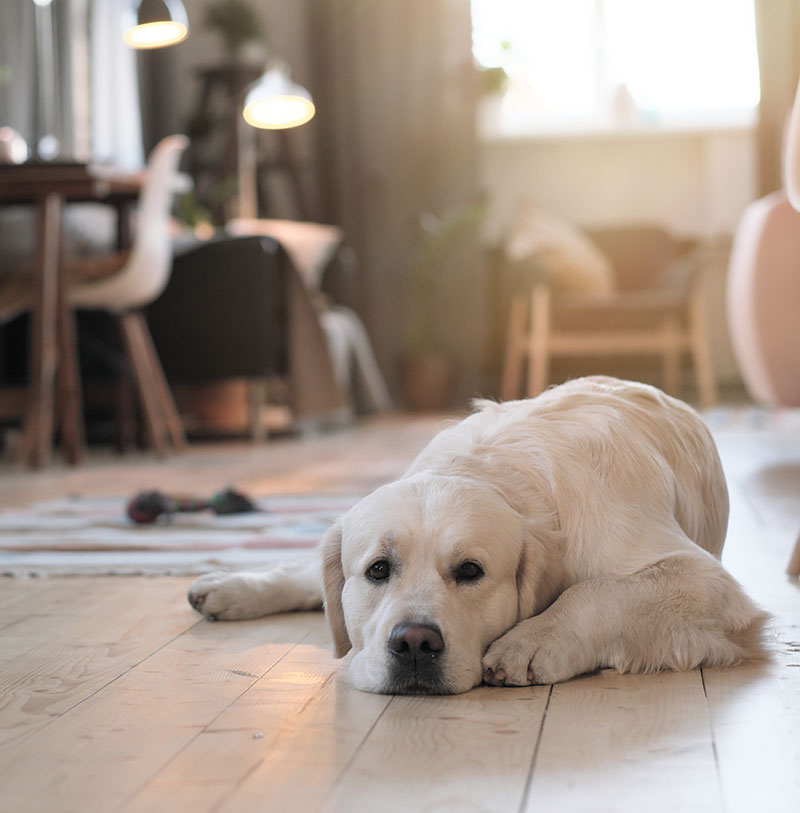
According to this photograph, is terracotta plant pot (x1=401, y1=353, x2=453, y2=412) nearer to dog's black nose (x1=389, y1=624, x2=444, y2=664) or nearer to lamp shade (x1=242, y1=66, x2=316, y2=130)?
lamp shade (x1=242, y1=66, x2=316, y2=130)

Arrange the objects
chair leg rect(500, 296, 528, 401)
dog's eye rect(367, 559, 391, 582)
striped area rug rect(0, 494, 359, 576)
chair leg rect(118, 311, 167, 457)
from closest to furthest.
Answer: dog's eye rect(367, 559, 391, 582) → striped area rug rect(0, 494, 359, 576) → chair leg rect(118, 311, 167, 457) → chair leg rect(500, 296, 528, 401)

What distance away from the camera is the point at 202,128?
801 cm

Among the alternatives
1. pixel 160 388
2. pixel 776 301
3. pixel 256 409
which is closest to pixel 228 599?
pixel 776 301

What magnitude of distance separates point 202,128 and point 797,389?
507 cm

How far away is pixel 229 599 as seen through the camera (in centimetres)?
196

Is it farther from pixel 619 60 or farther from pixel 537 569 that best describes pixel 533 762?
pixel 619 60

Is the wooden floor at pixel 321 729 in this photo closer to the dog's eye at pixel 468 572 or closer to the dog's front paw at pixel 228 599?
the dog's front paw at pixel 228 599

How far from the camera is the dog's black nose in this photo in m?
1.41

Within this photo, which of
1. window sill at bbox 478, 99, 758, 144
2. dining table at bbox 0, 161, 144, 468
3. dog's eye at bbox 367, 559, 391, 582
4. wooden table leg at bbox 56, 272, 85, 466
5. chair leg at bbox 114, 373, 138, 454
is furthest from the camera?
window sill at bbox 478, 99, 758, 144

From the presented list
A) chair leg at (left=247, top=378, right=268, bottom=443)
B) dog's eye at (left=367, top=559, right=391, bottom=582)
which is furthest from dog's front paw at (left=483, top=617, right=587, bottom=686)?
chair leg at (left=247, top=378, right=268, bottom=443)

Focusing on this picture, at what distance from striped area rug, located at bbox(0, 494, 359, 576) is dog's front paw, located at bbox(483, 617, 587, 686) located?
90 cm

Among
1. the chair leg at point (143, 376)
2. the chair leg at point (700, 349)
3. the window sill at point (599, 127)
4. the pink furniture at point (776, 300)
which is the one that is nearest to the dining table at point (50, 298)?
the chair leg at point (143, 376)

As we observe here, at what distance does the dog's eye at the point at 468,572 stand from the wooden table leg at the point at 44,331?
3.42 m

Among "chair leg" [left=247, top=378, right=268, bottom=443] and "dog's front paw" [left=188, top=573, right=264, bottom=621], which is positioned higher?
"dog's front paw" [left=188, top=573, right=264, bottom=621]
